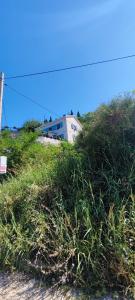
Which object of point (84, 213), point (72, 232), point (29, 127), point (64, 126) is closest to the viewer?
point (72, 232)

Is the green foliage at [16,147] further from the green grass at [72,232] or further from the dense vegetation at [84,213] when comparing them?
the green grass at [72,232]

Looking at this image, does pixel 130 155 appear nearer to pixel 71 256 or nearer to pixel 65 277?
pixel 71 256

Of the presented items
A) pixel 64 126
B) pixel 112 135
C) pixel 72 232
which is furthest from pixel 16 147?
pixel 64 126

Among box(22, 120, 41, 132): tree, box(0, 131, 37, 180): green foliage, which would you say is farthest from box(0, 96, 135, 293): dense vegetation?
box(22, 120, 41, 132): tree

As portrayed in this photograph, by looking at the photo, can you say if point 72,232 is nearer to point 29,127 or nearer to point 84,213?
point 84,213

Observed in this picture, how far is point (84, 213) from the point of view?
9.77 ft

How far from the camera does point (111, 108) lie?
4.09 meters

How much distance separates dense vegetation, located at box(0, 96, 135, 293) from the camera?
2496mm

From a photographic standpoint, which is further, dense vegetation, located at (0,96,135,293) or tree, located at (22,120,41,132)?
tree, located at (22,120,41,132)

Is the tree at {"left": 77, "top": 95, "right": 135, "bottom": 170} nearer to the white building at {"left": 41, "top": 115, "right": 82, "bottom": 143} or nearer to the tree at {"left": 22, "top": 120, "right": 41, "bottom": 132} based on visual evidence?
the tree at {"left": 22, "top": 120, "right": 41, "bottom": 132}

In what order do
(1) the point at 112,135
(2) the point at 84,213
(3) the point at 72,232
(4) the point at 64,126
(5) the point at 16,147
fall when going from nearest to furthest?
(3) the point at 72,232
(2) the point at 84,213
(1) the point at 112,135
(5) the point at 16,147
(4) the point at 64,126

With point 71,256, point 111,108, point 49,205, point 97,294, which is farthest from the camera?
point 111,108

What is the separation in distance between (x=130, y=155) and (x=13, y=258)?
205cm

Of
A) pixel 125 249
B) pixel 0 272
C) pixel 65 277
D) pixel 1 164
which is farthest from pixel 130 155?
pixel 1 164
